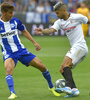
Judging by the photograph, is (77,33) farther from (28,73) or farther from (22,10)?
(22,10)

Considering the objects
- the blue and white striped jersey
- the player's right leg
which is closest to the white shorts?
the blue and white striped jersey

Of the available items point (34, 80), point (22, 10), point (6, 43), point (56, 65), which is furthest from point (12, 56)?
point (22, 10)

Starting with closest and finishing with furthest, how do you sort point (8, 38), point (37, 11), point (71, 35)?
point (8, 38), point (71, 35), point (37, 11)

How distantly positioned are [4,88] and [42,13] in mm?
20127

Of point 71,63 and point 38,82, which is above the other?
point 71,63

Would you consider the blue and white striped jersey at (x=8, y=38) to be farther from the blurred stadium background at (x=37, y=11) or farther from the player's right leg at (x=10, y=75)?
the blurred stadium background at (x=37, y=11)

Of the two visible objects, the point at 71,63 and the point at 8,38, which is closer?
the point at 8,38

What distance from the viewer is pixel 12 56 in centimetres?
827

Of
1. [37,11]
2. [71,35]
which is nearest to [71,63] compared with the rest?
[71,35]

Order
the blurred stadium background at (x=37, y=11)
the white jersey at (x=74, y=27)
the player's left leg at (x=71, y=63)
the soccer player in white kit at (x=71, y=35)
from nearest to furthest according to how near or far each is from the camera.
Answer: the player's left leg at (x=71, y=63)
the soccer player in white kit at (x=71, y=35)
the white jersey at (x=74, y=27)
the blurred stadium background at (x=37, y=11)

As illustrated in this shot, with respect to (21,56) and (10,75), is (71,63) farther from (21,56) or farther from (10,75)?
(10,75)

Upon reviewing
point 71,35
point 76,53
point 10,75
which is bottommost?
point 10,75

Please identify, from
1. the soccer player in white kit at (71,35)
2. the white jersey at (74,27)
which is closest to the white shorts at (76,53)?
the soccer player in white kit at (71,35)

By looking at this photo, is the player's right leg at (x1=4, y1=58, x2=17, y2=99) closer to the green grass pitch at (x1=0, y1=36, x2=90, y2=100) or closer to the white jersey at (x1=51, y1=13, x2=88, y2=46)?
the green grass pitch at (x1=0, y1=36, x2=90, y2=100)
